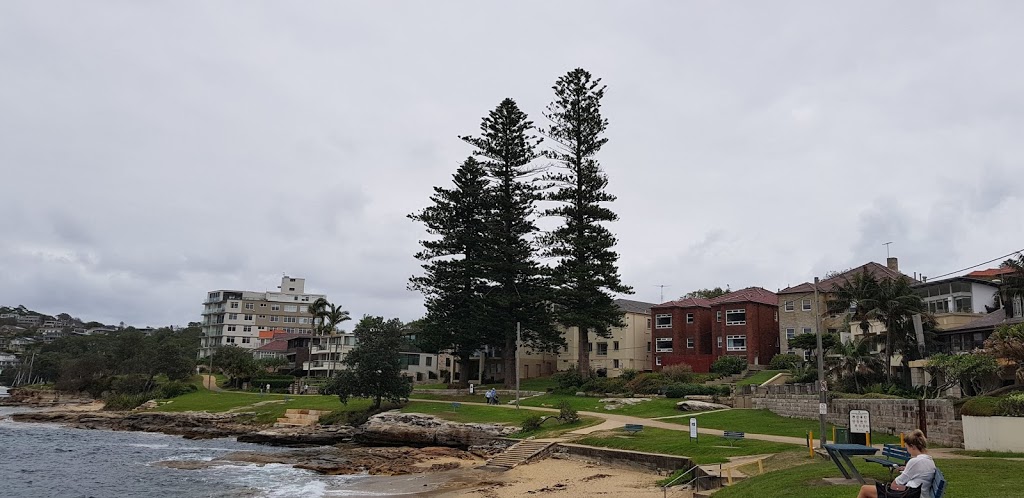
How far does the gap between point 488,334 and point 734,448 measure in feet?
118

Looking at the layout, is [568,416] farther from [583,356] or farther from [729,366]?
[729,366]

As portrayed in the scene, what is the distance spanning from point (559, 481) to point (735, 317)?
131ft

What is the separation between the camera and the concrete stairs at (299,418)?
5284cm

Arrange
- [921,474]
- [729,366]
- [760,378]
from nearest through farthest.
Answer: [921,474]
[760,378]
[729,366]

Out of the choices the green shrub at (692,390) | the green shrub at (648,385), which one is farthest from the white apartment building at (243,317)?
the green shrub at (692,390)

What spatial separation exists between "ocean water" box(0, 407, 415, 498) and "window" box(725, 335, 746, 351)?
129ft

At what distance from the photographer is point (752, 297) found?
206 ft

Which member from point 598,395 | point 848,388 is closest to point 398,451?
point 598,395

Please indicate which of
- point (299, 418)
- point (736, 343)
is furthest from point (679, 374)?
point (299, 418)

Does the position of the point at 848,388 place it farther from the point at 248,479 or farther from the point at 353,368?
the point at 353,368

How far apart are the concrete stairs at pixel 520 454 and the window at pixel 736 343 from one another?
32.7 metres

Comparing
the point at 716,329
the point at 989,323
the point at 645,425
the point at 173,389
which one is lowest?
the point at 173,389

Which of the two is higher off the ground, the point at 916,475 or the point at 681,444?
the point at 916,475

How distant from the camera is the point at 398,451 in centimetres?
3972
